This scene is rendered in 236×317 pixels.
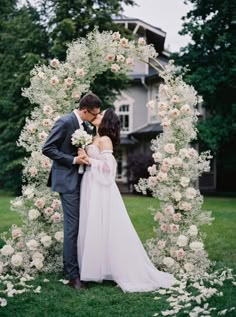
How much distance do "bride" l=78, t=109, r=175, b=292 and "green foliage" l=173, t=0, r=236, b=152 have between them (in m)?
16.4

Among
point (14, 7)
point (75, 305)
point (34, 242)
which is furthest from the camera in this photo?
point (14, 7)

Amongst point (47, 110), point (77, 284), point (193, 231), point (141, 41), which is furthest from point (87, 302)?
point (141, 41)

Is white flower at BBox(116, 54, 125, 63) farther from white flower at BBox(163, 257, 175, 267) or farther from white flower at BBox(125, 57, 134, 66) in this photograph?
white flower at BBox(163, 257, 175, 267)

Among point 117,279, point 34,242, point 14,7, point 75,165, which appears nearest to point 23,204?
point 34,242

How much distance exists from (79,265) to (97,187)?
105 centimetres

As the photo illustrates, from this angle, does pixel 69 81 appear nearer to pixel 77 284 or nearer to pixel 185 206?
pixel 185 206

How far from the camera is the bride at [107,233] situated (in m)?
6.81

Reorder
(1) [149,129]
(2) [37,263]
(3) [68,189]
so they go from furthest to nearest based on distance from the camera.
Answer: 1. (1) [149,129]
2. (2) [37,263]
3. (3) [68,189]

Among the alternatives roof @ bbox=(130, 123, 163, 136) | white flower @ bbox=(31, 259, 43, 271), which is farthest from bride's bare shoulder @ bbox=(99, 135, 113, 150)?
roof @ bbox=(130, 123, 163, 136)

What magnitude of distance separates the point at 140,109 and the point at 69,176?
82.8 feet

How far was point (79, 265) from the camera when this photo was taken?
23.1 ft

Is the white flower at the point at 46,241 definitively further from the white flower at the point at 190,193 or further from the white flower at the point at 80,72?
the white flower at the point at 80,72

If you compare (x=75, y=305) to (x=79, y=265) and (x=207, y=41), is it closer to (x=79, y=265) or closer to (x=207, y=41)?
(x=79, y=265)

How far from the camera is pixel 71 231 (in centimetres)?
690
